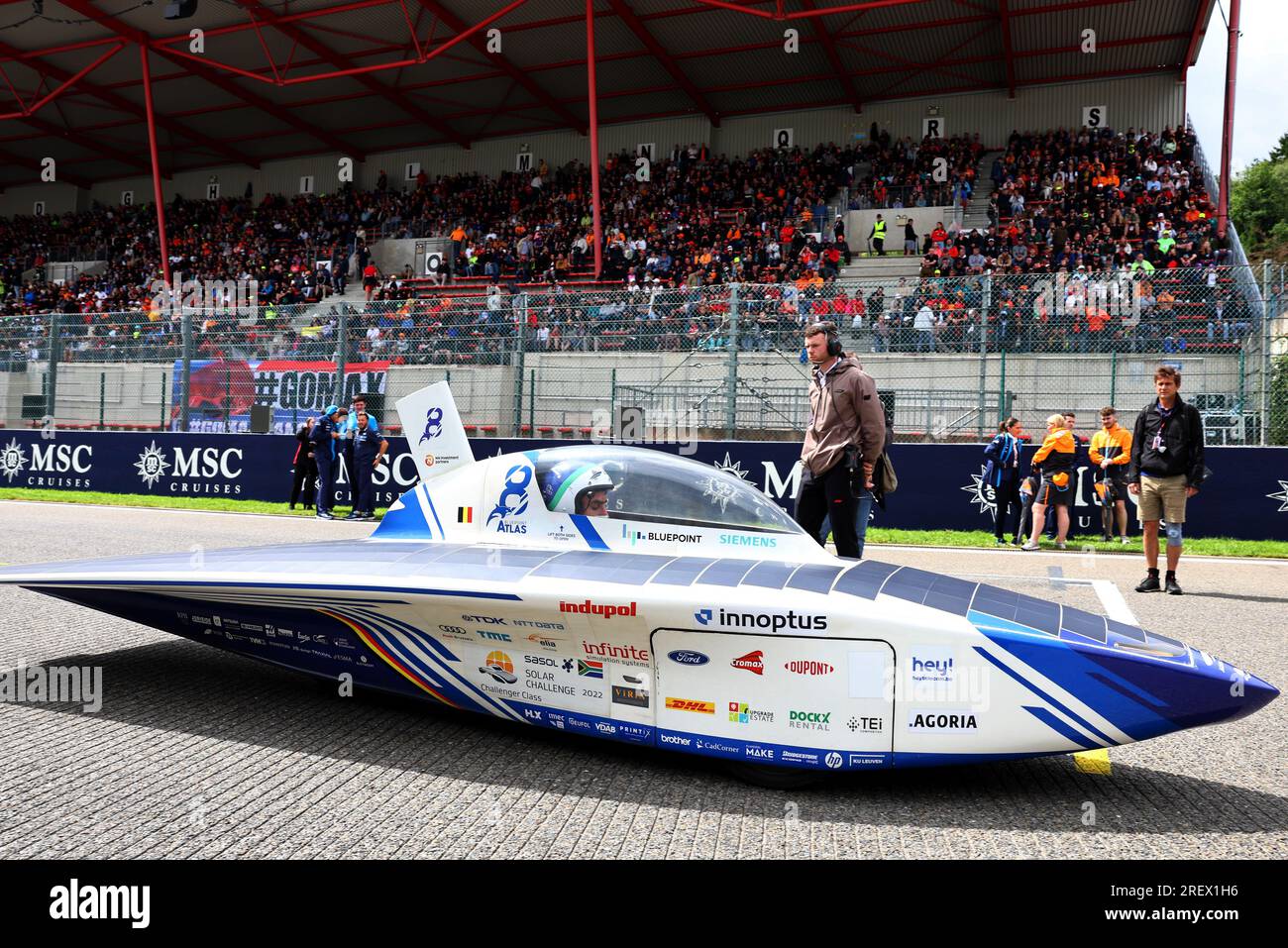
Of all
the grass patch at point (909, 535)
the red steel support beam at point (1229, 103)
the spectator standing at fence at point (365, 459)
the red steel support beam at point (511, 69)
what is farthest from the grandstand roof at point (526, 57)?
the grass patch at point (909, 535)

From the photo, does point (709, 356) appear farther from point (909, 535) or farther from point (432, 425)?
point (432, 425)

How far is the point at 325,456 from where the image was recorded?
14.4 meters

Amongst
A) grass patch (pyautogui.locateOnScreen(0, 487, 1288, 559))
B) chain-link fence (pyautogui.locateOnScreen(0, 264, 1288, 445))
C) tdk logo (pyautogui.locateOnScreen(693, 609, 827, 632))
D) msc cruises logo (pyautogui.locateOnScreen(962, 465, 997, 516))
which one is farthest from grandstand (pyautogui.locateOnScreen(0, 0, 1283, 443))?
tdk logo (pyautogui.locateOnScreen(693, 609, 827, 632))

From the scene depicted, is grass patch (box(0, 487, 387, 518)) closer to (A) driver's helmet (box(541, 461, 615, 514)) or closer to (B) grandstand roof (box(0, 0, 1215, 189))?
(A) driver's helmet (box(541, 461, 615, 514))

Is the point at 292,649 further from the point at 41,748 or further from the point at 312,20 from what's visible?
the point at 312,20

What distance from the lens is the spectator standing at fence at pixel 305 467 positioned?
1506cm

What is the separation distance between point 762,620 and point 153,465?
56.2 feet

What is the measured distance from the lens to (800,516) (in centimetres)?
583

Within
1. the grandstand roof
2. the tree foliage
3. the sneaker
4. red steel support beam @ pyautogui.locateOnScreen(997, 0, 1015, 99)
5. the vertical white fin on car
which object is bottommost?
the sneaker

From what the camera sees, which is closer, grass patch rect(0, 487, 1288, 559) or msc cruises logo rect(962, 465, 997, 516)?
grass patch rect(0, 487, 1288, 559)

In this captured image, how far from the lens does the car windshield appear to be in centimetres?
407

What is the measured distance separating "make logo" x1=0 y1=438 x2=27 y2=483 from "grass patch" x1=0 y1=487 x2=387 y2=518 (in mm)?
1514

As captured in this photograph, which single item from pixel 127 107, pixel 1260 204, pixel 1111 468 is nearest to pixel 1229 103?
pixel 1111 468

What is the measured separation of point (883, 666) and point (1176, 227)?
23310mm
